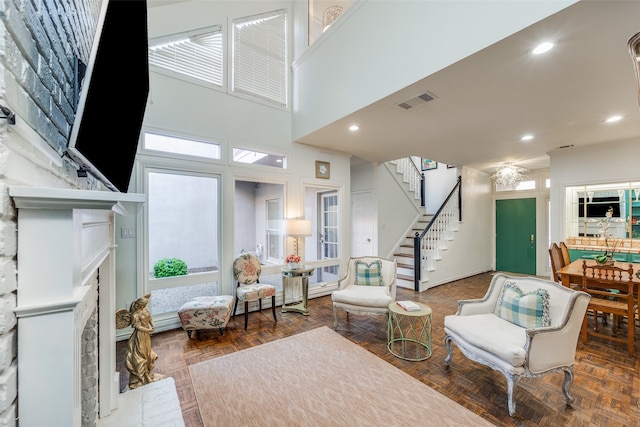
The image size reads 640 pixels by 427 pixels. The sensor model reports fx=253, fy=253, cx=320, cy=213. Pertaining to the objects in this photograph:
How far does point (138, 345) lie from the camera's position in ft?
7.06

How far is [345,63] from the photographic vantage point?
334 cm

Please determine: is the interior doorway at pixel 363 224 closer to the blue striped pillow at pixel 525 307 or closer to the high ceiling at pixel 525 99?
the high ceiling at pixel 525 99

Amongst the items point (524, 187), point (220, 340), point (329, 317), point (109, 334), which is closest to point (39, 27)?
point (109, 334)

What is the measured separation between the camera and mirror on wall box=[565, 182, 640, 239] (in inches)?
162

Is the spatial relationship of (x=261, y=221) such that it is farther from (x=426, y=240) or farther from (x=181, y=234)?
(x=426, y=240)

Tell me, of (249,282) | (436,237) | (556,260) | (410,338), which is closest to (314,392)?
(410,338)

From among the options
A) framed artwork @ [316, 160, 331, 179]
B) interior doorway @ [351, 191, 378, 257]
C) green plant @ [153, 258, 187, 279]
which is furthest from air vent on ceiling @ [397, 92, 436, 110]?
green plant @ [153, 258, 187, 279]

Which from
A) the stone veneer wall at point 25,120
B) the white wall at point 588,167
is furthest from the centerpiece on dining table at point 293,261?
the white wall at point 588,167

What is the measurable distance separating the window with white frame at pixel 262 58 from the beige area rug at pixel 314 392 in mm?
3700

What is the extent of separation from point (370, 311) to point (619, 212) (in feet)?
15.4

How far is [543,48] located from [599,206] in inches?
163

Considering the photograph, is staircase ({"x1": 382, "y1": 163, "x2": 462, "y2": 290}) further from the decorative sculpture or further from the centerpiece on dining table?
the decorative sculpture

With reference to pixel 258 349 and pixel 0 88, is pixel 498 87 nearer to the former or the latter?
pixel 0 88

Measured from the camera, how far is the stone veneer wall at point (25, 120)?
1.97 feet
